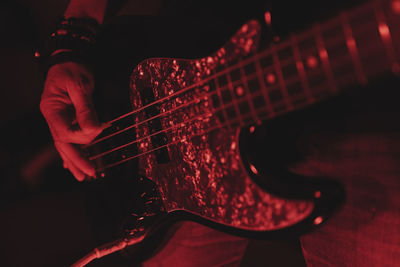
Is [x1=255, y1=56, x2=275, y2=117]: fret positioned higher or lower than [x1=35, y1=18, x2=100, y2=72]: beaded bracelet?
lower

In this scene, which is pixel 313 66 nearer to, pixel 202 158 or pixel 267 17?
pixel 267 17

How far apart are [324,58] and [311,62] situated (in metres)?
0.02

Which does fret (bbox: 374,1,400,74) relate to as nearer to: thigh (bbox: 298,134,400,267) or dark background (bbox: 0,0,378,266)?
thigh (bbox: 298,134,400,267)

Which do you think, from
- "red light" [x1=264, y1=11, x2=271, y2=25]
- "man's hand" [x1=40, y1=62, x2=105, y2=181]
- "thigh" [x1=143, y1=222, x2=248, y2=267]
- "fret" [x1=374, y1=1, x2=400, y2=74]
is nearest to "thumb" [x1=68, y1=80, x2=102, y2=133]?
"man's hand" [x1=40, y1=62, x2=105, y2=181]

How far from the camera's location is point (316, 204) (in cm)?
40

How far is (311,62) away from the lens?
351 millimetres

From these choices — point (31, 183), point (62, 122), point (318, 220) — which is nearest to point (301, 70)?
point (318, 220)

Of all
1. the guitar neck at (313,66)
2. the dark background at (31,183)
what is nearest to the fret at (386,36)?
the guitar neck at (313,66)

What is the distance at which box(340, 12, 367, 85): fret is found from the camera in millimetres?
317

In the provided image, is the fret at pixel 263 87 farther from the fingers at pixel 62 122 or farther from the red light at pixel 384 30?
the fingers at pixel 62 122

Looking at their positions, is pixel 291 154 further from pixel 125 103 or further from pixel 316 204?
pixel 125 103

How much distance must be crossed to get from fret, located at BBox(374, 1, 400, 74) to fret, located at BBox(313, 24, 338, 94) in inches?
2.4

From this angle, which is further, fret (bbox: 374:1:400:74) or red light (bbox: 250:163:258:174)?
red light (bbox: 250:163:258:174)

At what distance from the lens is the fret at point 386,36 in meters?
0.30
